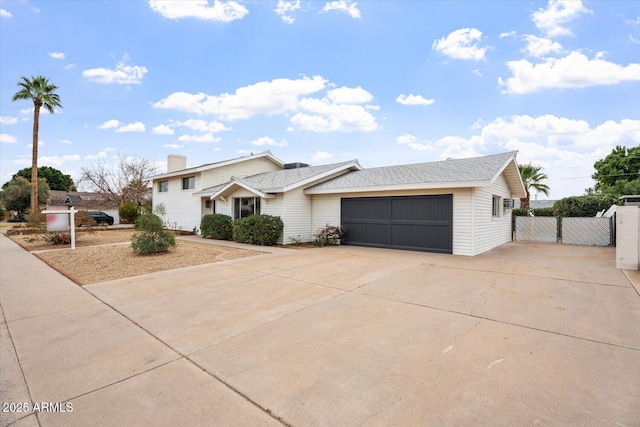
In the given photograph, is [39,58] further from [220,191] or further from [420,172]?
[420,172]

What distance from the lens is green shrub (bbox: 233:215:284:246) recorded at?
13141 millimetres

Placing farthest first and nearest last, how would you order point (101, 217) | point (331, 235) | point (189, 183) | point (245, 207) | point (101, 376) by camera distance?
Result: point (101, 217), point (189, 183), point (245, 207), point (331, 235), point (101, 376)

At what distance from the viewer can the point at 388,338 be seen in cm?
379

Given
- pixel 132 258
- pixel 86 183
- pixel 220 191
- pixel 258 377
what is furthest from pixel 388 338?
pixel 86 183

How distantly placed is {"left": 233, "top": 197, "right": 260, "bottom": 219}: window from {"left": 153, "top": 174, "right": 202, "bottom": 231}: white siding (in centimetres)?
444

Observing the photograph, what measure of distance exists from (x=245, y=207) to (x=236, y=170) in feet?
17.9

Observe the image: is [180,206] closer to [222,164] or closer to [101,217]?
[222,164]

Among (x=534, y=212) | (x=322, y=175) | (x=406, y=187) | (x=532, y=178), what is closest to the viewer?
(x=406, y=187)

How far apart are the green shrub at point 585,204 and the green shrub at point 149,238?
19.7 meters

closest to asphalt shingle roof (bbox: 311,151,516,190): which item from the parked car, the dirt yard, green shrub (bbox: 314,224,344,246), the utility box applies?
green shrub (bbox: 314,224,344,246)

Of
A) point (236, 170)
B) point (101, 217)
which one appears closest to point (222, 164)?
point (236, 170)

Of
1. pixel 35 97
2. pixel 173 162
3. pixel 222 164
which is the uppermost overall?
pixel 35 97

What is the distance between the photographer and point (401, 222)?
1188 cm

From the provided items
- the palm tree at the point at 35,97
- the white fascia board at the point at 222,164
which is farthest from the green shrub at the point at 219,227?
the palm tree at the point at 35,97
